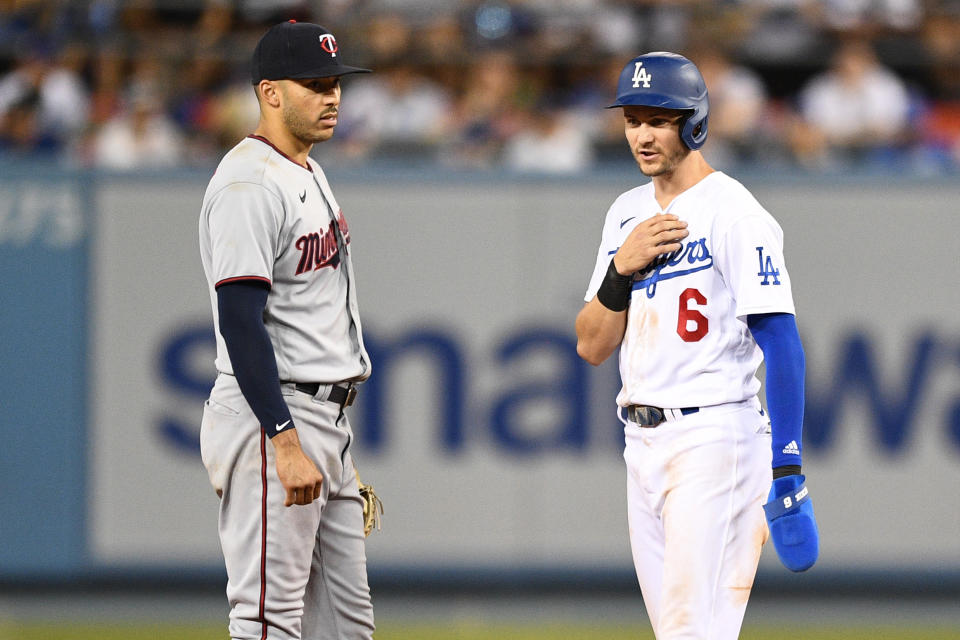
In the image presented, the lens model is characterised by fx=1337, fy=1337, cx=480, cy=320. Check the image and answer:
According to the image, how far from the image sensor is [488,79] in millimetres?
8320

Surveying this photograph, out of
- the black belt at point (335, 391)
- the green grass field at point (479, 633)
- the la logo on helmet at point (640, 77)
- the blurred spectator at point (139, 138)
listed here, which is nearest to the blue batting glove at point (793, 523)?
the la logo on helmet at point (640, 77)

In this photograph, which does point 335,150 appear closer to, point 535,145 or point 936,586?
point 535,145

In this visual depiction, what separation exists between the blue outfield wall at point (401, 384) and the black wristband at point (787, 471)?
12.6 feet

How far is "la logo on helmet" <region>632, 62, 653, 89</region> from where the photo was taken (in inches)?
150

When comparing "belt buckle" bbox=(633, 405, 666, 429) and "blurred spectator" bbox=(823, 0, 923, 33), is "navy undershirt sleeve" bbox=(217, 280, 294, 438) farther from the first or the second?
"blurred spectator" bbox=(823, 0, 923, 33)

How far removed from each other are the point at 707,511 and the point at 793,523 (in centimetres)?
24

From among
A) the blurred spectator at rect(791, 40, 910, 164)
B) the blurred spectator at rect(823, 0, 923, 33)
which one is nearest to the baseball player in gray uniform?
the blurred spectator at rect(791, 40, 910, 164)

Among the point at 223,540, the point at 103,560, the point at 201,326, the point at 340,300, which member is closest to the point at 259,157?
the point at 340,300

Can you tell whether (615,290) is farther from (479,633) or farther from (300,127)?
(479,633)

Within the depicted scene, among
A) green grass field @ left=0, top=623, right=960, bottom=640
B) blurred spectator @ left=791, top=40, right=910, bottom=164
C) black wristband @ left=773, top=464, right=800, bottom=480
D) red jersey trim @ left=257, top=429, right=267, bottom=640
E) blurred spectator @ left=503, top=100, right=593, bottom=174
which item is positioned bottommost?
green grass field @ left=0, top=623, right=960, bottom=640

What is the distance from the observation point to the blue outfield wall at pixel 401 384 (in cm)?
748

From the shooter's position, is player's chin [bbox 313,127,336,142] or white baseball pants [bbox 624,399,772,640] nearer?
white baseball pants [bbox 624,399,772,640]

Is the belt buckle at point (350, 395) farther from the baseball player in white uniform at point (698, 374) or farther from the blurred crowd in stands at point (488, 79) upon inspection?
Answer: the blurred crowd in stands at point (488, 79)

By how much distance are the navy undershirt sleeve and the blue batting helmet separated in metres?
1.19
